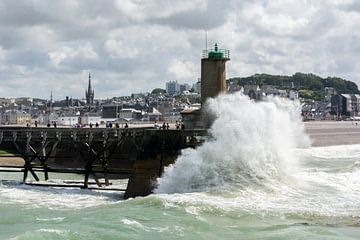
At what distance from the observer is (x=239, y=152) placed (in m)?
24.0

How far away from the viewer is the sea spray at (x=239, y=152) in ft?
75.8

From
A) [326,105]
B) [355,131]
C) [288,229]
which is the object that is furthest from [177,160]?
[326,105]

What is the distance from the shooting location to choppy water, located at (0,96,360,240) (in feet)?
53.1

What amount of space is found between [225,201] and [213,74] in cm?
1090

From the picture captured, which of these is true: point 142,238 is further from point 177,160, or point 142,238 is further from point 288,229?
point 177,160

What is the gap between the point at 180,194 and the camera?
2181 cm

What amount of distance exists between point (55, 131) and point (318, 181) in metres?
12.7

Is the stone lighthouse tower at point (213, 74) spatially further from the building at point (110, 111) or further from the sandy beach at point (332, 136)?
the building at point (110, 111)

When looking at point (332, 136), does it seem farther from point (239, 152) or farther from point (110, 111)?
point (110, 111)

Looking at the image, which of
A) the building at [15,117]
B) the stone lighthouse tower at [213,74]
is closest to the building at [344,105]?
the building at [15,117]

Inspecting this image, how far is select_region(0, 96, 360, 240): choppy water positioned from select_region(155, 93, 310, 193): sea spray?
4 centimetres

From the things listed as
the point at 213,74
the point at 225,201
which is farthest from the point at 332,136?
the point at 225,201

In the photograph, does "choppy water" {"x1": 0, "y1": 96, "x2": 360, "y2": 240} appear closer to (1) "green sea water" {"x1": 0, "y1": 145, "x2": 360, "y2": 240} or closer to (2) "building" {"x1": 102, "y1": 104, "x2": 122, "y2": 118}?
(1) "green sea water" {"x1": 0, "y1": 145, "x2": 360, "y2": 240}

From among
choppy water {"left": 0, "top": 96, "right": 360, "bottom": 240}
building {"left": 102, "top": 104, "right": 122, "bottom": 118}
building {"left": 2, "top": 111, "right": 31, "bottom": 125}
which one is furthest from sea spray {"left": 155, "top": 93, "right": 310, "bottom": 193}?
building {"left": 2, "top": 111, "right": 31, "bottom": 125}
